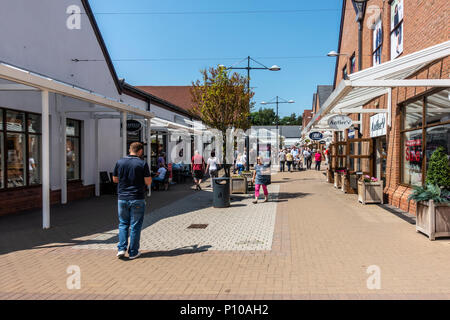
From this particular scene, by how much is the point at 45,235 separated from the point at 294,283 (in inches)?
202

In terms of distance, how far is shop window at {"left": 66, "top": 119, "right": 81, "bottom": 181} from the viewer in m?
12.7

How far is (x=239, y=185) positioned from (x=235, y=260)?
8.60m

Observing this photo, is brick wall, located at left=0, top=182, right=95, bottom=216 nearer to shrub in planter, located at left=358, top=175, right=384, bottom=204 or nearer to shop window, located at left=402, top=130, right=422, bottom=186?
shrub in planter, located at left=358, top=175, right=384, bottom=204

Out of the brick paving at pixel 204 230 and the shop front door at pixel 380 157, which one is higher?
the shop front door at pixel 380 157

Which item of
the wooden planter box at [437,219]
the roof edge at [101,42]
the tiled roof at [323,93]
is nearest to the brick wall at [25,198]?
the roof edge at [101,42]

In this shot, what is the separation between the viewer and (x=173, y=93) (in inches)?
1828

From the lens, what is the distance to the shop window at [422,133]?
8031mm

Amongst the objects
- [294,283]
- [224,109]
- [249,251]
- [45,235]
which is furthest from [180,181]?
[294,283]

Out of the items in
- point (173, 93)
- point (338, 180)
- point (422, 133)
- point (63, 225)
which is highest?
point (173, 93)

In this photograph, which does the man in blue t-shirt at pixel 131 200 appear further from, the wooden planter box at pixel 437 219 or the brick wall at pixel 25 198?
the brick wall at pixel 25 198

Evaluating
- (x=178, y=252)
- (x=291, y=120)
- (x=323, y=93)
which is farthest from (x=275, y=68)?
(x=291, y=120)

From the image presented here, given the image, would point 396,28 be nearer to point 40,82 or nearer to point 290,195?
point 290,195

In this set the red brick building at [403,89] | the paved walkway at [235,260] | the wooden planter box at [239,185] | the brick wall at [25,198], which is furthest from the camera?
the wooden planter box at [239,185]
